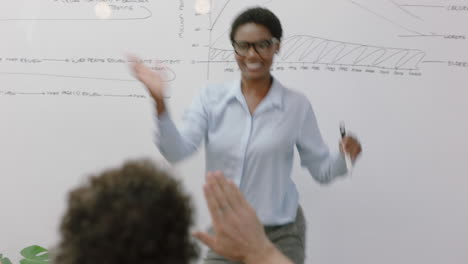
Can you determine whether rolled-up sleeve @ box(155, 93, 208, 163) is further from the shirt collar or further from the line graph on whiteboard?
the line graph on whiteboard

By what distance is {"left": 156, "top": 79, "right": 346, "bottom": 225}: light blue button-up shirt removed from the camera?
1.56 meters

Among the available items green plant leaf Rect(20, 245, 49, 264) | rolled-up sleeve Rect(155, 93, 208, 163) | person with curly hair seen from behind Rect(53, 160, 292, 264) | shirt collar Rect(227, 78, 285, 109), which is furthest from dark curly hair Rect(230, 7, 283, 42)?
green plant leaf Rect(20, 245, 49, 264)

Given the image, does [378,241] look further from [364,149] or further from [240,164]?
[240,164]

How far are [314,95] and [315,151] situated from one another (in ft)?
1.68

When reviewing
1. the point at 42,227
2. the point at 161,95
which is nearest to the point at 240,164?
the point at 161,95

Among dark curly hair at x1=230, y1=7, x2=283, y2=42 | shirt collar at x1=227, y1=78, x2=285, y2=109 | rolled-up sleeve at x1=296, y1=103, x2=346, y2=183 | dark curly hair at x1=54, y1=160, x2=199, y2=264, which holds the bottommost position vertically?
dark curly hair at x1=54, y1=160, x2=199, y2=264

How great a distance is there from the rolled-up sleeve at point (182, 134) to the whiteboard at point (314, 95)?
564 millimetres

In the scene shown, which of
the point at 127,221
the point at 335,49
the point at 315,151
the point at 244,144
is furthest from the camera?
the point at 335,49

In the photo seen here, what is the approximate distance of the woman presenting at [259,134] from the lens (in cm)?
156

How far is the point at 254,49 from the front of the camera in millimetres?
1588

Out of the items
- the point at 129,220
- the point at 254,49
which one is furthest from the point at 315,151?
the point at 129,220

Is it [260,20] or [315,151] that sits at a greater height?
[260,20]

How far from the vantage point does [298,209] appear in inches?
67.4

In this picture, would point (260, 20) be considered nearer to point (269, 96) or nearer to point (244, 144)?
point (269, 96)
